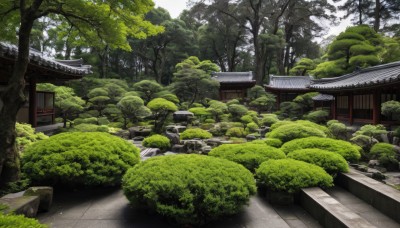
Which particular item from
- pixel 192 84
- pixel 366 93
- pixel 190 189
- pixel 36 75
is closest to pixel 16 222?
pixel 190 189

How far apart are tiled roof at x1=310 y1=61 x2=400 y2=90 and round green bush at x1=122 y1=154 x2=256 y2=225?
10.3m

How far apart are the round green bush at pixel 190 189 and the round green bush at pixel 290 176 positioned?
32.8 inches

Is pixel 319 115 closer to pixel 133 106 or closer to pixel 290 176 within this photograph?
pixel 133 106

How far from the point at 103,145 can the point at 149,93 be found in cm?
1891

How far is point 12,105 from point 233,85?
88.2 feet

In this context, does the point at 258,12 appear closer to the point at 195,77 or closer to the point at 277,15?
the point at 277,15

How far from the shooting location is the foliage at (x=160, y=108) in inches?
670

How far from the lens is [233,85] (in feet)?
99.3

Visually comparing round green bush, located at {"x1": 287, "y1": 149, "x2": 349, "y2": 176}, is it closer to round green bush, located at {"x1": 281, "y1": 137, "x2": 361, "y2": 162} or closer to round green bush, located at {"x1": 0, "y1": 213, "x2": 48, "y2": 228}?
round green bush, located at {"x1": 281, "y1": 137, "x2": 361, "y2": 162}

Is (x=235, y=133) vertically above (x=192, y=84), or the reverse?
(x=192, y=84)

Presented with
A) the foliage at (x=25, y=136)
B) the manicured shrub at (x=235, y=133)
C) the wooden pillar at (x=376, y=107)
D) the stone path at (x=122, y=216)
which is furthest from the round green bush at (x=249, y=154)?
the wooden pillar at (x=376, y=107)

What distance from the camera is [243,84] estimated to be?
29922 millimetres

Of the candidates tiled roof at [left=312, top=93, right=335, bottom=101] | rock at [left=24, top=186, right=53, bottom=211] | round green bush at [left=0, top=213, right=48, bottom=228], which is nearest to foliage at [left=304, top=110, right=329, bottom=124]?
tiled roof at [left=312, top=93, right=335, bottom=101]

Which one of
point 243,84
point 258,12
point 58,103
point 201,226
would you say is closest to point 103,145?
point 201,226
